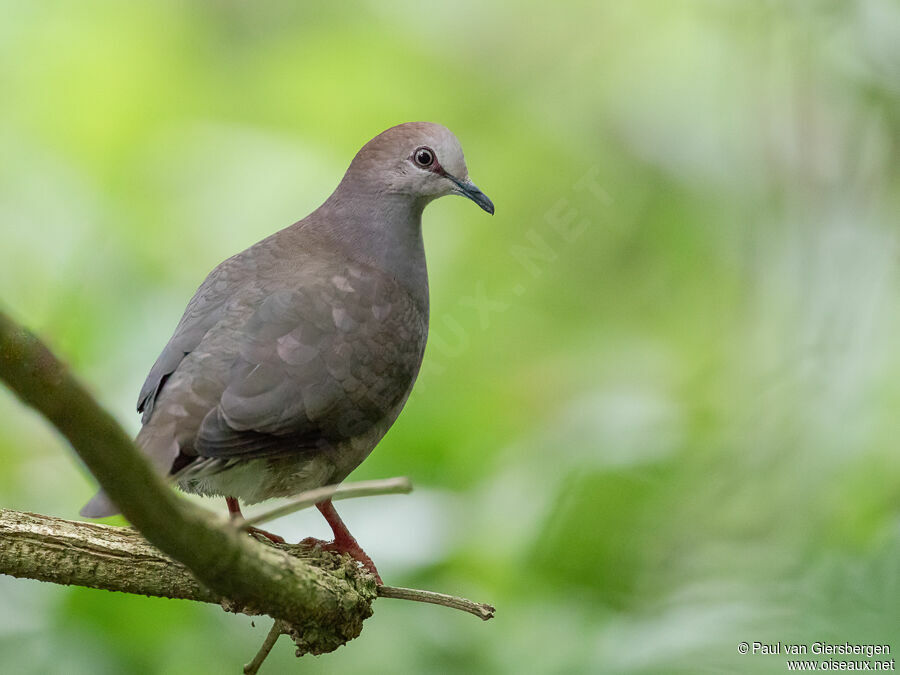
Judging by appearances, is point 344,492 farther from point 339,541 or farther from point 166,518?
point 339,541

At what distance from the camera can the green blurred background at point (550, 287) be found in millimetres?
3508

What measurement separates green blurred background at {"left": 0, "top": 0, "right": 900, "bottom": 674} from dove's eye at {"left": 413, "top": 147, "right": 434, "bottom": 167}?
1.22 metres

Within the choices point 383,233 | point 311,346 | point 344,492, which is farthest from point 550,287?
point 344,492

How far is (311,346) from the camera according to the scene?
2.87 m

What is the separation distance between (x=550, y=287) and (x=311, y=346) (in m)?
3.09

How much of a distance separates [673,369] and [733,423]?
0.94m

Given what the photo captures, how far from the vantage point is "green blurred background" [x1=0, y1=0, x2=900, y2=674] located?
3508 mm

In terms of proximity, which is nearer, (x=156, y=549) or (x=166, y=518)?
(x=166, y=518)

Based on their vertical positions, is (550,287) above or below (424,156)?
above

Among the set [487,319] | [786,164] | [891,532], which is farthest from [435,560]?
[786,164]

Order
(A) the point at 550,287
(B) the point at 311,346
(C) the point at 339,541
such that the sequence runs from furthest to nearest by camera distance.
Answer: (A) the point at 550,287
(C) the point at 339,541
(B) the point at 311,346

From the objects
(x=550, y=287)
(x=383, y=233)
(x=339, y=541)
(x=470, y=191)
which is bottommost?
(x=339, y=541)

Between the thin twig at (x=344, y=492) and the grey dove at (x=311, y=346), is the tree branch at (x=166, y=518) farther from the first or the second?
the grey dove at (x=311, y=346)

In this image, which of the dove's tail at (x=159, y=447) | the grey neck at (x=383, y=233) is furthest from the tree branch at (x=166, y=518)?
the grey neck at (x=383, y=233)
